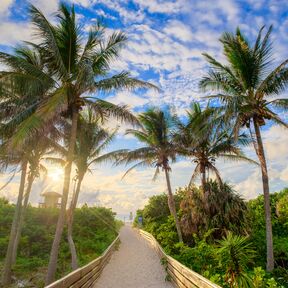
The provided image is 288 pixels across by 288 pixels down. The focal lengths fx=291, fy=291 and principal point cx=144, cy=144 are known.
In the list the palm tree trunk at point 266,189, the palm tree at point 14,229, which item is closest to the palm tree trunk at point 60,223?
the palm tree at point 14,229

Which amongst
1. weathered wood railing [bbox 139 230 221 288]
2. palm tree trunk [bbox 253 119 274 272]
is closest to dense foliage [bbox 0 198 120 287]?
weathered wood railing [bbox 139 230 221 288]

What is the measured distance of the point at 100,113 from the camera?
42.2ft

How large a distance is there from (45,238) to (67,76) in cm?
1573

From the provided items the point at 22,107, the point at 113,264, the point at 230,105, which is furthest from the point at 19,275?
the point at 230,105

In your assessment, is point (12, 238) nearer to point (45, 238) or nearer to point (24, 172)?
point (24, 172)

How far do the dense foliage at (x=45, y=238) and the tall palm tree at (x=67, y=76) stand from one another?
8.92 meters

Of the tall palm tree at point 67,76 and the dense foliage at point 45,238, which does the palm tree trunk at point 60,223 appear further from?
the dense foliage at point 45,238

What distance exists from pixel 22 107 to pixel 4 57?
6.86 ft

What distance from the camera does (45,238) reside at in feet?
74.9

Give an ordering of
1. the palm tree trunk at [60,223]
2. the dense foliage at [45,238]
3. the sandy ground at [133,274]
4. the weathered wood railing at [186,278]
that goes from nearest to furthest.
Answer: the weathered wood railing at [186,278] → the sandy ground at [133,274] → the palm tree trunk at [60,223] → the dense foliage at [45,238]

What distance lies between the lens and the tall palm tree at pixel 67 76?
10.5 m

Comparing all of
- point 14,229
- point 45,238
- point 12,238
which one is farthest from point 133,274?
point 45,238

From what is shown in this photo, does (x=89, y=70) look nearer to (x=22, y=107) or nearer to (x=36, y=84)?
(x=36, y=84)

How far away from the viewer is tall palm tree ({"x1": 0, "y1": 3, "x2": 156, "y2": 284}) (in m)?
10.5
